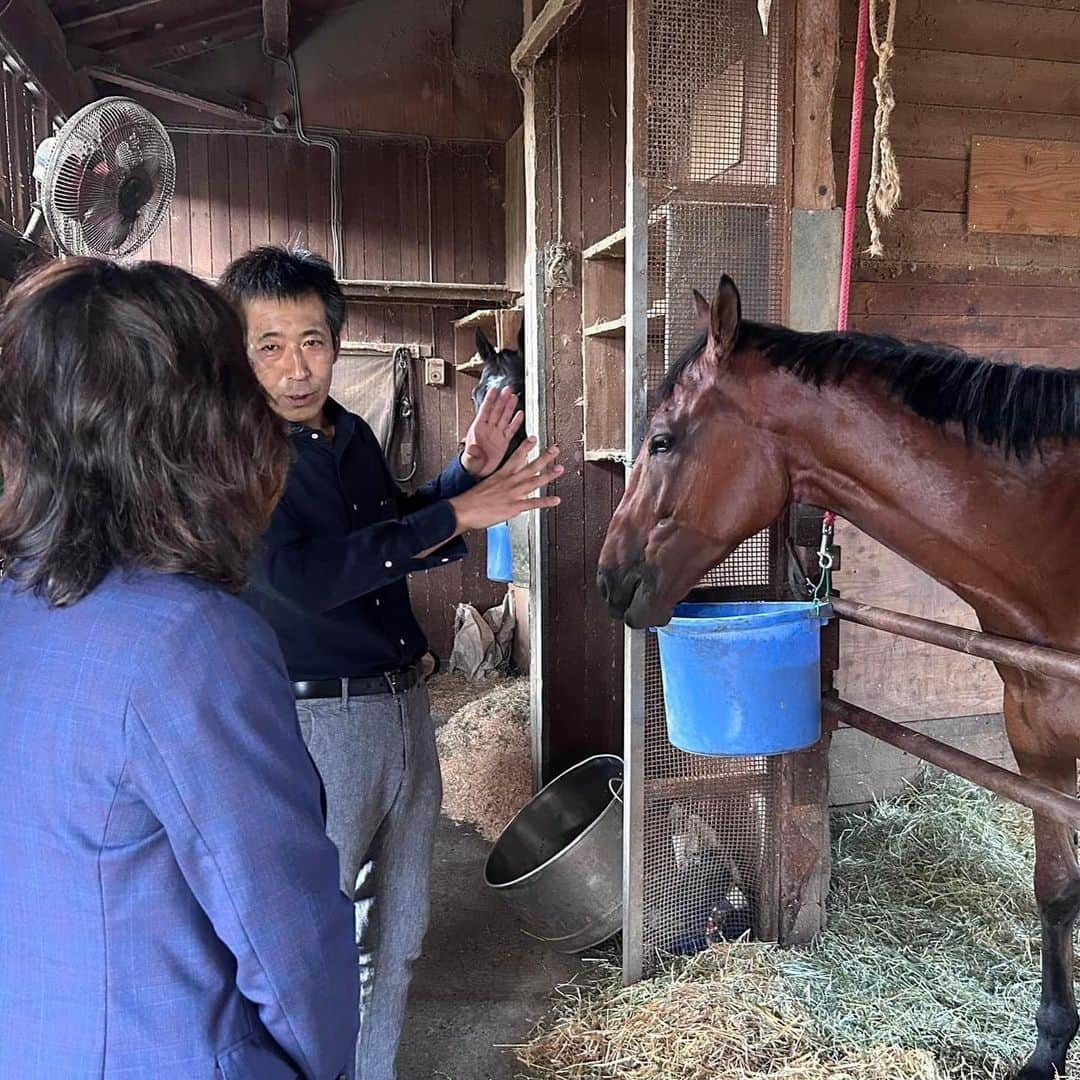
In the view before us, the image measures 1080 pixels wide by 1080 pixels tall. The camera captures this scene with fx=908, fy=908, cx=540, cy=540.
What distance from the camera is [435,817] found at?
181 cm

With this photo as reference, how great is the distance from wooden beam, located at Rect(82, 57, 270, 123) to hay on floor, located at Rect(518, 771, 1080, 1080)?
14.3 ft

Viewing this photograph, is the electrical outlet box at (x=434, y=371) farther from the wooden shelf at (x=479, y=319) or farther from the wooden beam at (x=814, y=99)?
the wooden beam at (x=814, y=99)

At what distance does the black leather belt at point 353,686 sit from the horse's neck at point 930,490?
0.88 meters

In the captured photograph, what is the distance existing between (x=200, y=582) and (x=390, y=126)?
520 centimetres

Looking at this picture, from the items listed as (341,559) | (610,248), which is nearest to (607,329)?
(610,248)

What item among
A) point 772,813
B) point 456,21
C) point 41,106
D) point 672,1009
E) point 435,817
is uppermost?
point 456,21

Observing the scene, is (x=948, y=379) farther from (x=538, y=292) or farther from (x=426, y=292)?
(x=426, y=292)

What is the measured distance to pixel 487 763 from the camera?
12.8 feet

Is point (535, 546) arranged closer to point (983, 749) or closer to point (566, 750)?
point (566, 750)

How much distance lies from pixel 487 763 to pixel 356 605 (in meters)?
2.36

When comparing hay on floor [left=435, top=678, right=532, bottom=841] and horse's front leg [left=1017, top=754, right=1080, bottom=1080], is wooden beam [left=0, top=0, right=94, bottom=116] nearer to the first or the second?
hay on floor [left=435, top=678, right=532, bottom=841]

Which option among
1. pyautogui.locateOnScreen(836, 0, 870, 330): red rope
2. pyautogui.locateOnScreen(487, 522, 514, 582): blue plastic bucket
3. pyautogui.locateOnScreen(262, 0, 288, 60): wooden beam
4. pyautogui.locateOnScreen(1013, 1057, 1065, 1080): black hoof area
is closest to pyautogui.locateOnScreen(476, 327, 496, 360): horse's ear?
pyautogui.locateOnScreen(487, 522, 514, 582): blue plastic bucket

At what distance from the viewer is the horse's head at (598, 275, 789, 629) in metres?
1.80

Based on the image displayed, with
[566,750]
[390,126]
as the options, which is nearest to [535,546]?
[566,750]
